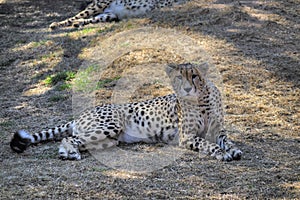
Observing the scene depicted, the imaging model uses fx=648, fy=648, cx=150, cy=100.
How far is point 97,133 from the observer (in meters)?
6.52

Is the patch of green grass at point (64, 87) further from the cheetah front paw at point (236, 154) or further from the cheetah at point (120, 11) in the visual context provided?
the cheetah front paw at point (236, 154)

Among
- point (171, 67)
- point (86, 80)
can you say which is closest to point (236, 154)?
point (171, 67)

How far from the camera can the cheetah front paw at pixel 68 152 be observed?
6230mm

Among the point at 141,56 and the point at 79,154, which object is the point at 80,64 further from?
the point at 79,154

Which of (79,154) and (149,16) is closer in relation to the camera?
(79,154)

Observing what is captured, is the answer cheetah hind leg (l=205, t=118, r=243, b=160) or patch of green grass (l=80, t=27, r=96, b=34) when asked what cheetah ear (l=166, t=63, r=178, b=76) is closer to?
cheetah hind leg (l=205, t=118, r=243, b=160)

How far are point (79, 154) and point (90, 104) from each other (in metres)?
1.69

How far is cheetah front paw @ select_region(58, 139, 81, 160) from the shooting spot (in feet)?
20.4

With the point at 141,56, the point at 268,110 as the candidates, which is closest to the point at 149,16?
the point at 141,56

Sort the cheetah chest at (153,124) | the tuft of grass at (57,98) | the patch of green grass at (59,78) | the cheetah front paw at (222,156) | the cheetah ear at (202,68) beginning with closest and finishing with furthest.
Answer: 1. the cheetah front paw at (222,156)
2. the cheetah ear at (202,68)
3. the cheetah chest at (153,124)
4. the tuft of grass at (57,98)
5. the patch of green grass at (59,78)

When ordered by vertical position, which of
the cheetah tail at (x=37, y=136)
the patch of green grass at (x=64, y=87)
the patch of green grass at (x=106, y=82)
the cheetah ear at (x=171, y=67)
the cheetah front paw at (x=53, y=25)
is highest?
the cheetah ear at (x=171, y=67)

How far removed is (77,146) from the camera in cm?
643

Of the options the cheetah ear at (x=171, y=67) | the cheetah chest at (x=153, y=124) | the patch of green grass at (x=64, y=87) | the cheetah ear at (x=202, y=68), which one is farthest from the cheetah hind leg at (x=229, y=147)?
the patch of green grass at (x=64, y=87)

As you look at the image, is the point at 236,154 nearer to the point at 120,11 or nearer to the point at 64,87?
the point at 64,87
